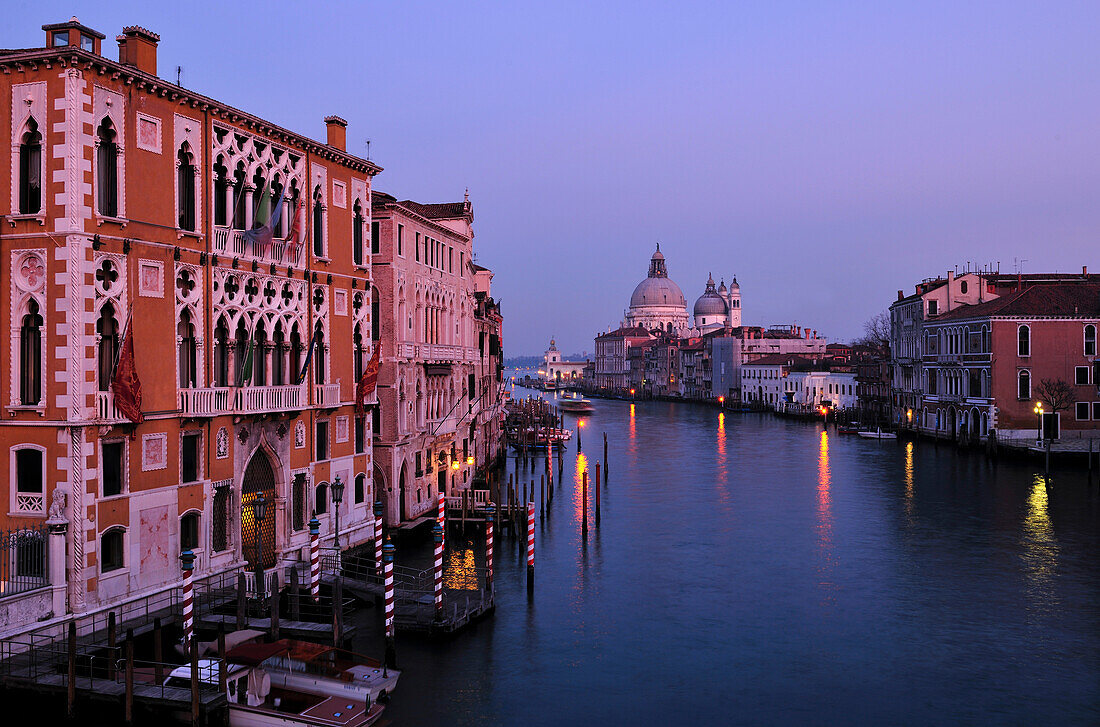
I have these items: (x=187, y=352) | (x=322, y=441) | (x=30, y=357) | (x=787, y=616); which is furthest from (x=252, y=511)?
A: (x=787, y=616)

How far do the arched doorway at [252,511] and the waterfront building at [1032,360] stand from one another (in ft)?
147

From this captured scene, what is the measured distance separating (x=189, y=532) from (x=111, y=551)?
2.15 m

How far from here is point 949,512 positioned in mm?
36156

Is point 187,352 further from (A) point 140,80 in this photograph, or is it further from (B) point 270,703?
(B) point 270,703

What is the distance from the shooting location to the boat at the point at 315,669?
50.1 feet

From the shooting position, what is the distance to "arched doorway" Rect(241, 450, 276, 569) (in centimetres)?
2088

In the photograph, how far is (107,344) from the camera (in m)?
17.0

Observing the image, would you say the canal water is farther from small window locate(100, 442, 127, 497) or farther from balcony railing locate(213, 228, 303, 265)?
balcony railing locate(213, 228, 303, 265)

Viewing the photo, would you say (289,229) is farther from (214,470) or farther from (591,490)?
(591,490)

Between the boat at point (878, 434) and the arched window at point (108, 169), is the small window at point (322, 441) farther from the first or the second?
the boat at point (878, 434)

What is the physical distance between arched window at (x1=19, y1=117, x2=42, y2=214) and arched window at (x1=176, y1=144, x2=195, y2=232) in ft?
8.81

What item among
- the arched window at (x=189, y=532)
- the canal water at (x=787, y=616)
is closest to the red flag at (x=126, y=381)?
the arched window at (x=189, y=532)

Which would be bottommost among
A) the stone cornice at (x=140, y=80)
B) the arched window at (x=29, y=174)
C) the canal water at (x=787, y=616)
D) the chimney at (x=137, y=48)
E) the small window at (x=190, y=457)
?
the canal water at (x=787, y=616)

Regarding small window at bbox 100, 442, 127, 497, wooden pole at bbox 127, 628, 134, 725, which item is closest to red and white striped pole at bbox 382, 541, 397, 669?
wooden pole at bbox 127, 628, 134, 725
